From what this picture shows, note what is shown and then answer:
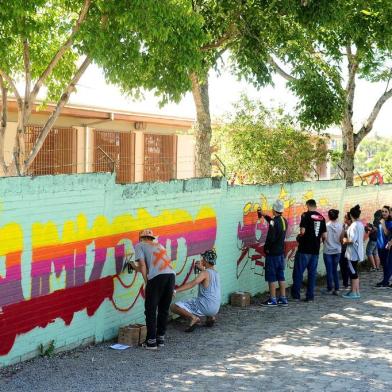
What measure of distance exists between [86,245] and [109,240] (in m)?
0.45

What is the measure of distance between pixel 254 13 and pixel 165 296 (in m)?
7.51

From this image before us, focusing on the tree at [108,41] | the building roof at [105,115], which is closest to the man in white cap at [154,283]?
the tree at [108,41]

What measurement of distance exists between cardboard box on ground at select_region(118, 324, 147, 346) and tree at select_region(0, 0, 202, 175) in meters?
2.81

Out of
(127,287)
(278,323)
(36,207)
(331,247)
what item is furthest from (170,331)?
(331,247)

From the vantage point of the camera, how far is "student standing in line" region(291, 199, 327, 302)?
1190 cm

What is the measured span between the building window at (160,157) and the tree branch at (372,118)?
21.3 feet

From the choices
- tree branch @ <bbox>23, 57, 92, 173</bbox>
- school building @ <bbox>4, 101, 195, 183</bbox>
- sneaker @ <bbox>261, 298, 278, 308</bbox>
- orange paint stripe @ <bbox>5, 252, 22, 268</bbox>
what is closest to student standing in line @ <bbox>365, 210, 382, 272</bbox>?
sneaker @ <bbox>261, 298, 278, 308</bbox>

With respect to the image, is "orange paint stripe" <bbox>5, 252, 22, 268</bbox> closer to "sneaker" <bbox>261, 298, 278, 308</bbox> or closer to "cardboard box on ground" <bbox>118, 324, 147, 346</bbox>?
"cardboard box on ground" <bbox>118, 324, 147, 346</bbox>

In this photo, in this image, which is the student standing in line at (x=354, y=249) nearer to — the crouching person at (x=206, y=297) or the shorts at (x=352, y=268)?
the shorts at (x=352, y=268)

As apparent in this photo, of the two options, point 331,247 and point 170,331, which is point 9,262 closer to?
point 170,331

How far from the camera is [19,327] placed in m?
7.37

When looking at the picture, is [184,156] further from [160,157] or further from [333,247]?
[333,247]

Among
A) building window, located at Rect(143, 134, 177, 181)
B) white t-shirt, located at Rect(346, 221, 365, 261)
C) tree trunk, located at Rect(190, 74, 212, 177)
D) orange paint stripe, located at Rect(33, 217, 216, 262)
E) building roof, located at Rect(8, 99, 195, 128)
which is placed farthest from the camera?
building window, located at Rect(143, 134, 177, 181)

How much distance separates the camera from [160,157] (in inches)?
923
